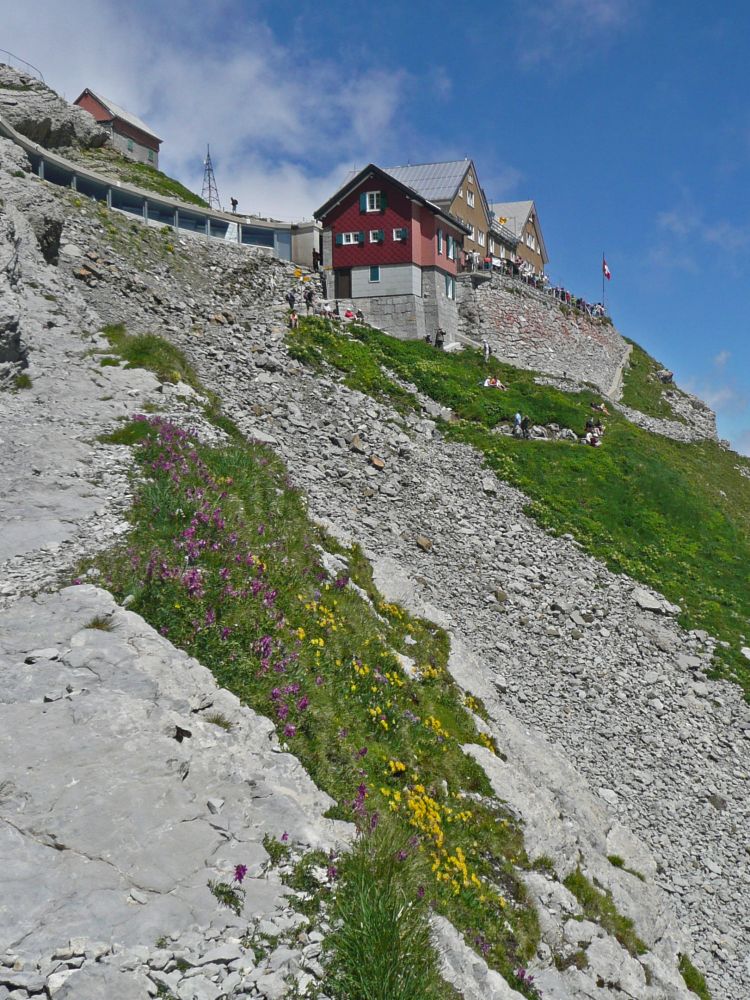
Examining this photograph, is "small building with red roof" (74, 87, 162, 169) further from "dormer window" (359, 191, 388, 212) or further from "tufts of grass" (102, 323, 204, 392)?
"tufts of grass" (102, 323, 204, 392)

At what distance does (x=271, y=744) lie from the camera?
966cm

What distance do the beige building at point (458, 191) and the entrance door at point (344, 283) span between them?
22.6 m

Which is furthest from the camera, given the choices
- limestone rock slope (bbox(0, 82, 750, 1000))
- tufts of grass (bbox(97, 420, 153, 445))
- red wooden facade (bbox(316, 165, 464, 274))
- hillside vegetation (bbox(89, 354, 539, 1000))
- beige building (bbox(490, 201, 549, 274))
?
beige building (bbox(490, 201, 549, 274))

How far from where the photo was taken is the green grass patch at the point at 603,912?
12.7 m

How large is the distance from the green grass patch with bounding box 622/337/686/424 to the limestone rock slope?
33.1m

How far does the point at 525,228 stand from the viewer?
313 ft

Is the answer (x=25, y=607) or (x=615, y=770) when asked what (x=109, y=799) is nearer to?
(x=25, y=607)

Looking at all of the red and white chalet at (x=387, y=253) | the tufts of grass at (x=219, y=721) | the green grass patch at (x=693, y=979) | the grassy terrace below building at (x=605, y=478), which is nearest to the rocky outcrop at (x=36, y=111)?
the red and white chalet at (x=387, y=253)

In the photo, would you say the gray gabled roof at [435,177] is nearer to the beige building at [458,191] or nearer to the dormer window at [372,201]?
the beige building at [458,191]

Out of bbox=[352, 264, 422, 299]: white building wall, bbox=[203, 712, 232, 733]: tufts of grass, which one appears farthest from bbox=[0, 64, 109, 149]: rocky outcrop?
bbox=[203, 712, 232, 733]: tufts of grass

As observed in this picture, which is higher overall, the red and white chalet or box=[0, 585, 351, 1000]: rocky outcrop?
the red and white chalet

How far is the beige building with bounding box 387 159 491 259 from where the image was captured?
70.9 meters

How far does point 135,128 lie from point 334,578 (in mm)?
90192

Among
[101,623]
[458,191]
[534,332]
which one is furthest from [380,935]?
[458,191]
